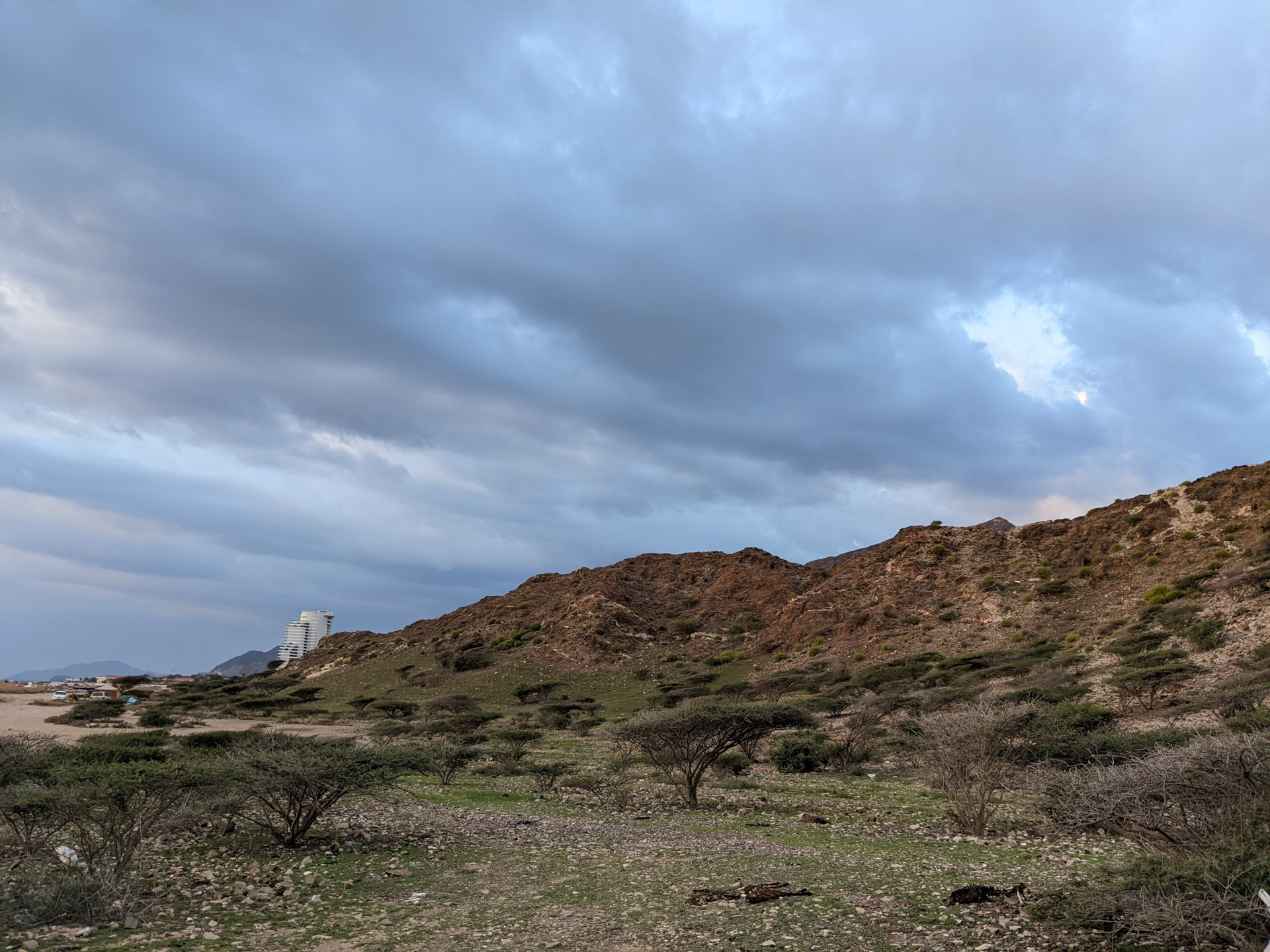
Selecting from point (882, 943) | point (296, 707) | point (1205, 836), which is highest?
point (1205, 836)

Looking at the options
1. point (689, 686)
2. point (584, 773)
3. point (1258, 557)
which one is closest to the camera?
point (584, 773)

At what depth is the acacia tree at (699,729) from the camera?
62.3 feet

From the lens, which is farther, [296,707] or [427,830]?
[296,707]

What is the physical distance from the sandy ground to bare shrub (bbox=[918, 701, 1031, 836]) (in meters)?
29.4

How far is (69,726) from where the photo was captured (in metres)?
45.4

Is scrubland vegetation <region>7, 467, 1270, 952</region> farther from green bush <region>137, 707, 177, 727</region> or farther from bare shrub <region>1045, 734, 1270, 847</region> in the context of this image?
green bush <region>137, 707, 177, 727</region>

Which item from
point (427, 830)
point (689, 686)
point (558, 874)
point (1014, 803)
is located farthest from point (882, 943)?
point (689, 686)

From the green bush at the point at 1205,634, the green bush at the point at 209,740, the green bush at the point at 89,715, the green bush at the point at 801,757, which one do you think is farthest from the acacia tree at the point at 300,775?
the green bush at the point at 89,715

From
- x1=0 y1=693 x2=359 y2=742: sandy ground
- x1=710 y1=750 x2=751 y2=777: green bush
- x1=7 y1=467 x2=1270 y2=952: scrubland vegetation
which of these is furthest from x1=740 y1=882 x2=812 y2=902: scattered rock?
x1=0 y1=693 x2=359 y2=742: sandy ground

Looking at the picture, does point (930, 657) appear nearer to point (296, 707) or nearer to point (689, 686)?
point (689, 686)

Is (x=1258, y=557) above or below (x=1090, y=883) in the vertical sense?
above

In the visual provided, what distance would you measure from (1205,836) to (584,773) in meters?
21.0

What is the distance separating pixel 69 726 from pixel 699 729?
154 feet

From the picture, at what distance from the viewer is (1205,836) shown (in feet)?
22.7
